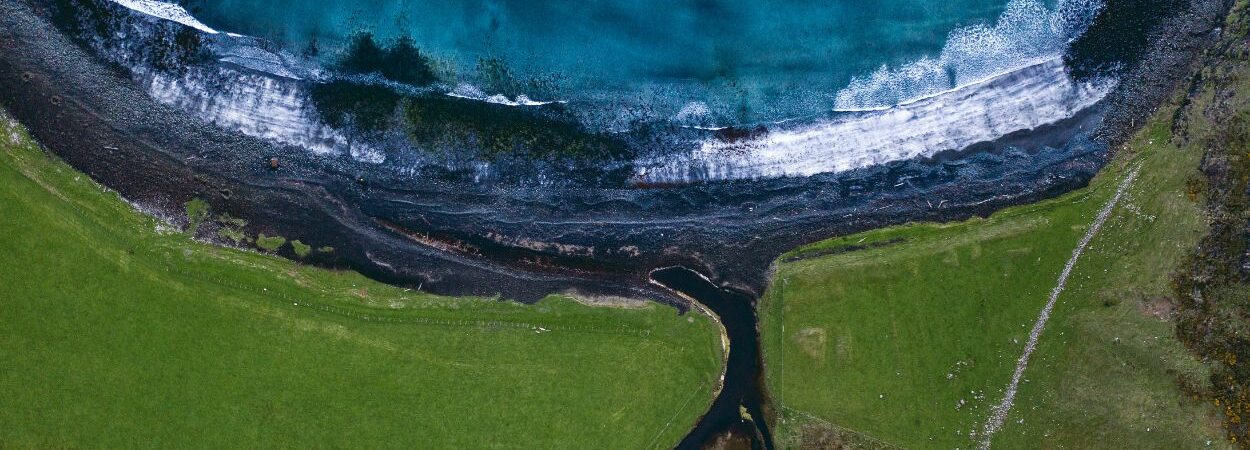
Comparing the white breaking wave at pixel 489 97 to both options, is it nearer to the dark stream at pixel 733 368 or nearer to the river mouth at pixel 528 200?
the river mouth at pixel 528 200

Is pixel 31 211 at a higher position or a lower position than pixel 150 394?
higher

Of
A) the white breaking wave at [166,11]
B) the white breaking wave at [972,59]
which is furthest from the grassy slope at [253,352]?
the white breaking wave at [972,59]

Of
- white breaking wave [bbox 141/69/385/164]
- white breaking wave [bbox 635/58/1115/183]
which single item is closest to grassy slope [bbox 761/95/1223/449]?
white breaking wave [bbox 635/58/1115/183]

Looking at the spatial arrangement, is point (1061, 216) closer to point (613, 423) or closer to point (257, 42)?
point (613, 423)

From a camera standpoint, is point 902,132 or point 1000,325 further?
point 902,132

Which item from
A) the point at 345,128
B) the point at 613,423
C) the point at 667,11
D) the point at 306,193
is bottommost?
the point at 613,423

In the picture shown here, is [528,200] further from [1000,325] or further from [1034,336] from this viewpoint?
[1034,336]

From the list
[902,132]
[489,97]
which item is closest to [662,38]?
[489,97]

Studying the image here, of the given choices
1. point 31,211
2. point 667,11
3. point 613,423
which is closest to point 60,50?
point 31,211
